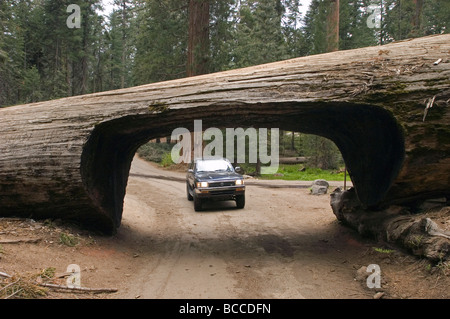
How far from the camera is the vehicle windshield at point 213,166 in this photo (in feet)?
45.2

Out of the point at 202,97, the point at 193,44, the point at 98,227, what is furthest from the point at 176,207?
the point at 193,44

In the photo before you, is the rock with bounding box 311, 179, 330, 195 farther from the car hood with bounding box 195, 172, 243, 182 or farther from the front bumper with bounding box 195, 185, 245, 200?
the front bumper with bounding box 195, 185, 245, 200

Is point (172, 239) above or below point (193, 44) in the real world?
below

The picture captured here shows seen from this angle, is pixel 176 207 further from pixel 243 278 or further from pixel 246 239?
pixel 243 278

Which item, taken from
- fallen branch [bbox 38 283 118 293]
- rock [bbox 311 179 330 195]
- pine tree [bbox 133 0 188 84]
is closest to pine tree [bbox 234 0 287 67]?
pine tree [bbox 133 0 188 84]

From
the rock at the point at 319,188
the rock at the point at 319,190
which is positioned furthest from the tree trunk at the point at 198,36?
the rock at the point at 319,190

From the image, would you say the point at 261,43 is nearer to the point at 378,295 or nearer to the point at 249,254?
the point at 249,254

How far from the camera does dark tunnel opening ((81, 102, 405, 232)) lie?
665 cm

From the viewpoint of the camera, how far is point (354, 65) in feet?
21.2

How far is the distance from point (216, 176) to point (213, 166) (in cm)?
112

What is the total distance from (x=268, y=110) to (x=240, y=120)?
98cm

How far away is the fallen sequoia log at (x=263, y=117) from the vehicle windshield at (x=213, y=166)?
603 cm

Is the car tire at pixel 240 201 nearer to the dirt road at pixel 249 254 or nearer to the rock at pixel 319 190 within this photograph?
the dirt road at pixel 249 254

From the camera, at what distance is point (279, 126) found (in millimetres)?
8438
